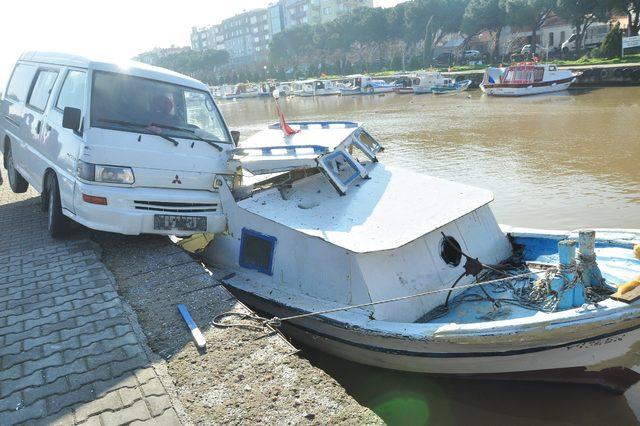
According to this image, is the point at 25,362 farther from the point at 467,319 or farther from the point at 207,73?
the point at 207,73

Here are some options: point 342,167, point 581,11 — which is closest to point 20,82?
point 342,167

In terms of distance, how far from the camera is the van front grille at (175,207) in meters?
5.90

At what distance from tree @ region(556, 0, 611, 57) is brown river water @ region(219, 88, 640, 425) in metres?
12.9

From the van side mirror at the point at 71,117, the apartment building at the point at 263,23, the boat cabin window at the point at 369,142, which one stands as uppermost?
the apartment building at the point at 263,23

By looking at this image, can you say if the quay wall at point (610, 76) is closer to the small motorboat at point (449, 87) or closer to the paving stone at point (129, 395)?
the small motorboat at point (449, 87)

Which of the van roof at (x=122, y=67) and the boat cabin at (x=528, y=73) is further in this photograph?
the boat cabin at (x=528, y=73)

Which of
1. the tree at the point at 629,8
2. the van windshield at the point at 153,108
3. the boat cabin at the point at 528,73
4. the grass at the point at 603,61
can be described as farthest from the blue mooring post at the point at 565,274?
the tree at the point at 629,8

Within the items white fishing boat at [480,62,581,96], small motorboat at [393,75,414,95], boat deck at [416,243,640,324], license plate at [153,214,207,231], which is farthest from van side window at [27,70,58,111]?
small motorboat at [393,75,414,95]

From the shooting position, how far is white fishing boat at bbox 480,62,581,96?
3659 cm

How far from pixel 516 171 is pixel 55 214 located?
1276cm

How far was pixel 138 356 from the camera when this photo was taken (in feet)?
13.4

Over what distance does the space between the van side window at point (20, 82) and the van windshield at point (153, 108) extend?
2701 mm

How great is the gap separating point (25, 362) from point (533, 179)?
43.9 feet

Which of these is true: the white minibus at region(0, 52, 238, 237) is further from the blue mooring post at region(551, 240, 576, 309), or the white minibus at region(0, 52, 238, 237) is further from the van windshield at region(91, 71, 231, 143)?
the blue mooring post at region(551, 240, 576, 309)
